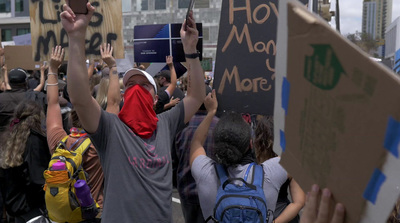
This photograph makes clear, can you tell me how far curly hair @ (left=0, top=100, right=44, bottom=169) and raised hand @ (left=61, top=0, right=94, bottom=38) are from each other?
1916 millimetres

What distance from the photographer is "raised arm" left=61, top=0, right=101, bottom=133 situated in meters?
2.26

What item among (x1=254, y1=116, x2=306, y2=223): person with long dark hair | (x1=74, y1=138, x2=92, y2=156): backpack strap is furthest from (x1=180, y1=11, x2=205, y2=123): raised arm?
(x1=74, y1=138, x2=92, y2=156): backpack strap

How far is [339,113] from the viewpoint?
983 mm

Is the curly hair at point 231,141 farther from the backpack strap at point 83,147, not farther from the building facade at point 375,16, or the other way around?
the building facade at point 375,16

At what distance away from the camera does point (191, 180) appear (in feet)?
11.5

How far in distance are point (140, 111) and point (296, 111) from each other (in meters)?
1.69

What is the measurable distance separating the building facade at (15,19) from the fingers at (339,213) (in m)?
45.4

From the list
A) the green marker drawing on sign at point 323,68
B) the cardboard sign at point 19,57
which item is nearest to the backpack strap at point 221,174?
the green marker drawing on sign at point 323,68

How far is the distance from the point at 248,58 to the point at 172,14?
110ft

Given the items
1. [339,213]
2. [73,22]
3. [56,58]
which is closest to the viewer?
[339,213]

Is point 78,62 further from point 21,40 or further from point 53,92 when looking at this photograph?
point 21,40

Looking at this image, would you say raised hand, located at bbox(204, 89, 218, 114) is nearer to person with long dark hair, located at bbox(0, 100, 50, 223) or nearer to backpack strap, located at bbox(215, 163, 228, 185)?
backpack strap, located at bbox(215, 163, 228, 185)

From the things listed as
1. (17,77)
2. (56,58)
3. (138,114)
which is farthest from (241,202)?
(17,77)

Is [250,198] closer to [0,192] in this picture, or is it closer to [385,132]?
[385,132]
